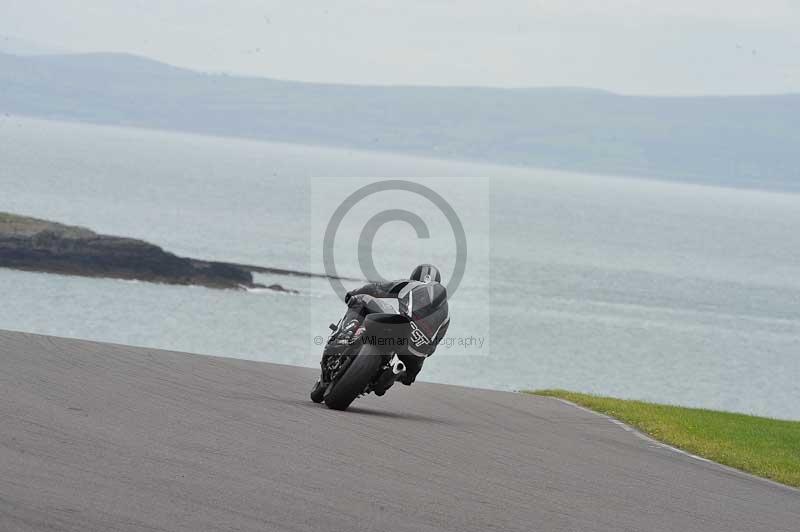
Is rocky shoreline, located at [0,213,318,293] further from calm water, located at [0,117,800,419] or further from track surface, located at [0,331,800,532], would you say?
track surface, located at [0,331,800,532]

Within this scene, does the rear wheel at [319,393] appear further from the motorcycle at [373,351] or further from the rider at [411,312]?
the rider at [411,312]

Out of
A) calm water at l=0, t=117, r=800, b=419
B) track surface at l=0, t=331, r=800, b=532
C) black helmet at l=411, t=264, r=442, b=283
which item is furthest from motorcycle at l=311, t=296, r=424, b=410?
calm water at l=0, t=117, r=800, b=419

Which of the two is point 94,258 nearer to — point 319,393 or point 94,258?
point 94,258

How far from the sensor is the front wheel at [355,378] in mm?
12562

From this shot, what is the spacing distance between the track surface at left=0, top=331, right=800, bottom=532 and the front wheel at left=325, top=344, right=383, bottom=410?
0.21m

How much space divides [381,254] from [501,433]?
95.1 m

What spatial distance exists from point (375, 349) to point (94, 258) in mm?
73982

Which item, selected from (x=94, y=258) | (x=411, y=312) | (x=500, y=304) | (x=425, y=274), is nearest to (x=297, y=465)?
(x=411, y=312)

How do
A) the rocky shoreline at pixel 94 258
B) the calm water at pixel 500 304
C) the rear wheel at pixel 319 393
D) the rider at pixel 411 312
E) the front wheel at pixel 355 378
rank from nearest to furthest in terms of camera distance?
1. the front wheel at pixel 355 378
2. the rider at pixel 411 312
3. the rear wheel at pixel 319 393
4. the calm water at pixel 500 304
5. the rocky shoreline at pixel 94 258

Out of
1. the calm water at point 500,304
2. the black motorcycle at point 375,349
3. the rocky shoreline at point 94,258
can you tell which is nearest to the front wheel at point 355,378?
the black motorcycle at point 375,349

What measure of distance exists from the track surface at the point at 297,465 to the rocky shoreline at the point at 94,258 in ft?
226

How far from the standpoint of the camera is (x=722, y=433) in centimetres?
1756

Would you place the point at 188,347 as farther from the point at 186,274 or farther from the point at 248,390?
the point at 248,390

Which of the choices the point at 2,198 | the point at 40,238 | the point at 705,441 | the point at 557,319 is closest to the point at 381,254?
the point at 557,319
